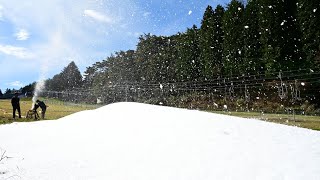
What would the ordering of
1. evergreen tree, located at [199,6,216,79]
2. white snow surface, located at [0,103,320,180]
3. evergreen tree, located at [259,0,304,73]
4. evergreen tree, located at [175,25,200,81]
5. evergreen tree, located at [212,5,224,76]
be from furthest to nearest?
evergreen tree, located at [175,25,200,81], evergreen tree, located at [199,6,216,79], evergreen tree, located at [212,5,224,76], evergreen tree, located at [259,0,304,73], white snow surface, located at [0,103,320,180]

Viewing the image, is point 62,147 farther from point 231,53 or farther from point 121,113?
point 231,53

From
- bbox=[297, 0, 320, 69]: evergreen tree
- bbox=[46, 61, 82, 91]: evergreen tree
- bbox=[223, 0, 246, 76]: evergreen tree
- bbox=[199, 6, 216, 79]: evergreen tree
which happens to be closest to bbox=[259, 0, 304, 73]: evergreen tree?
bbox=[297, 0, 320, 69]: evergreen tree

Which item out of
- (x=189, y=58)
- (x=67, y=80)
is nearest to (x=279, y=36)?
(x=189, y=58)

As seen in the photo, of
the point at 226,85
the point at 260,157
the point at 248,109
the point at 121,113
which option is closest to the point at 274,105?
the point at 248,109

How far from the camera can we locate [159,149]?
7.30 meters

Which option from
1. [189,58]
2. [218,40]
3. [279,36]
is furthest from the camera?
[189,58]

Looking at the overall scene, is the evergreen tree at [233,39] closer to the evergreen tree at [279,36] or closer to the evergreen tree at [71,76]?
the evergreen tree at [279,36]

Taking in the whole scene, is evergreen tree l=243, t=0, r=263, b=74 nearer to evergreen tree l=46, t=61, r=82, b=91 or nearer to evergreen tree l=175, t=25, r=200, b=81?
evergreen tree l=175, t=25, r=200, b=81

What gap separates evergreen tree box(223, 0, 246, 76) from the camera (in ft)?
120

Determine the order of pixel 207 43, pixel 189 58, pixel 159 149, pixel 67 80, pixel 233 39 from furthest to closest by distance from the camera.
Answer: pixel 67 80 → pixel 189 58 → pixel 207 43 → pixel 233 39 → pixel 159 149

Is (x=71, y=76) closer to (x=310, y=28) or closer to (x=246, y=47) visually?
(x=246, y=47)

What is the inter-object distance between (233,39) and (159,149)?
32596 mm

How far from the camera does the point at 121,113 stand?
10961 mm

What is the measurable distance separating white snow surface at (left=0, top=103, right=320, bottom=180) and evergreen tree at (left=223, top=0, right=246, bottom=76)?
2663cm
